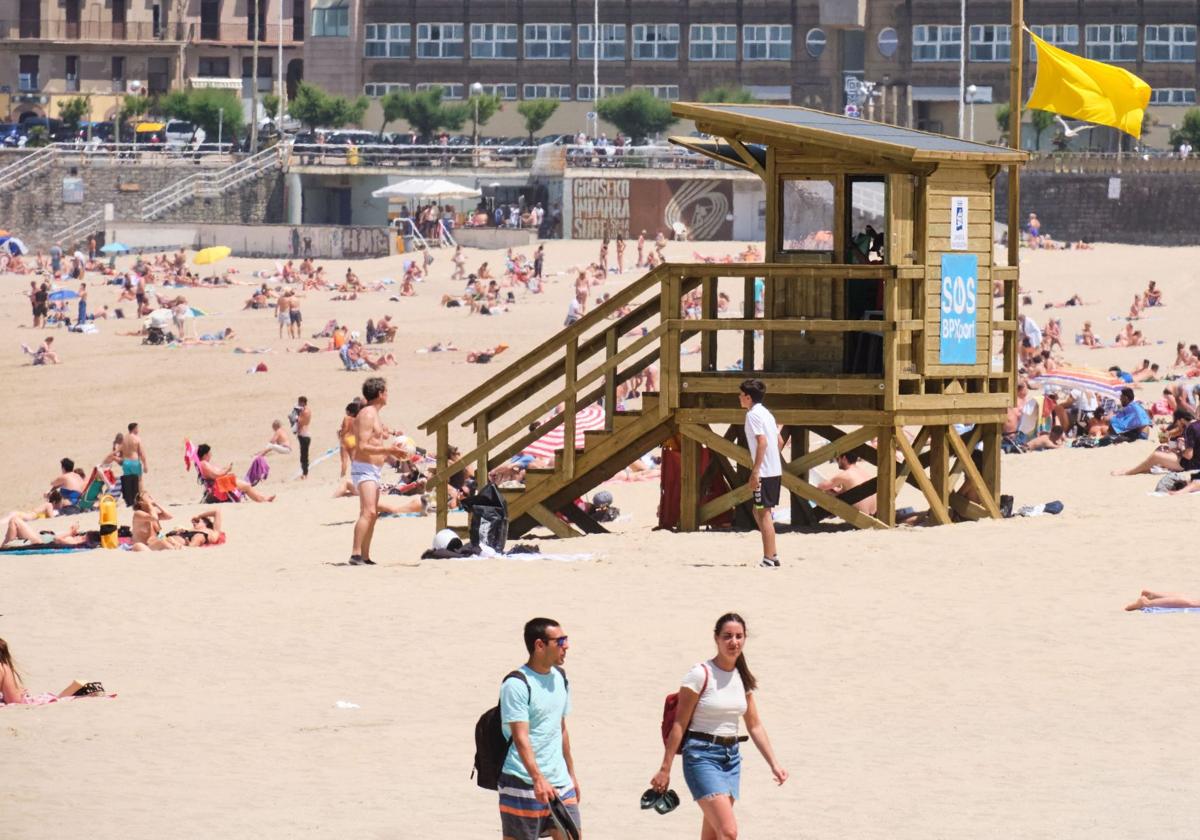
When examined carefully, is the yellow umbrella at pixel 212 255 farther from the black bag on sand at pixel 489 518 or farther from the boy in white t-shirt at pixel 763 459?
the boy in white t-shirt at pixel 763 459

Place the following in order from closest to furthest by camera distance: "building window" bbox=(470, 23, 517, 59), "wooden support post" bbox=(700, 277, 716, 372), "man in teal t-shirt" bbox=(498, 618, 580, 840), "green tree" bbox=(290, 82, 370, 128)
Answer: "man in teal t-shirt" bbox=(498, 618, 580, 840) → "wooden support post" bbox=(700, 277, 716, 372) → "green tree" bbox=(290, 82, 370, 128) → "building window" bbox=(470, 23, 517, 59)

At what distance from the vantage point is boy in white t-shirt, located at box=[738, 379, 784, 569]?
41.5 ft

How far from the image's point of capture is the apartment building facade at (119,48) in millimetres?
77125

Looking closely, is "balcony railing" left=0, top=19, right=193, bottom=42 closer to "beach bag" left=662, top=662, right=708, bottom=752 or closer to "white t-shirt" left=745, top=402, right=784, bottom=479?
"white t-shirt" left=745, top=402, right=784, bottom=479

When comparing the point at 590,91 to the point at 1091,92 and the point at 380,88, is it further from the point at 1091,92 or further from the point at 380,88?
the point at 1091,92

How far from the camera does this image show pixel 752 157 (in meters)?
14.7

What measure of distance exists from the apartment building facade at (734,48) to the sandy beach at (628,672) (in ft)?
175

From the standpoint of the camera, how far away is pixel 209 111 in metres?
68.3

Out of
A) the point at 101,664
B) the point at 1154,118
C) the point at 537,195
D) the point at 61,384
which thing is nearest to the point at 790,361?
the point at 101,664

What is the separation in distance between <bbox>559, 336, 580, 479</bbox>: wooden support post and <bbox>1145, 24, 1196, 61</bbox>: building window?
2293 inches

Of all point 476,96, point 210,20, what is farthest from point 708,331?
point 210,20

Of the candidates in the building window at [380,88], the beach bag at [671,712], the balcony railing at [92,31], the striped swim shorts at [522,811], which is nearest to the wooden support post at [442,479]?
the beach bag at [671,712]

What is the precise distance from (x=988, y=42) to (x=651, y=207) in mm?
17362

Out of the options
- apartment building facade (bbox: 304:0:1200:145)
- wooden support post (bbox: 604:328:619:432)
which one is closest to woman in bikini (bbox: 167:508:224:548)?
wooden support post (bbox: 604:328:619:432)
